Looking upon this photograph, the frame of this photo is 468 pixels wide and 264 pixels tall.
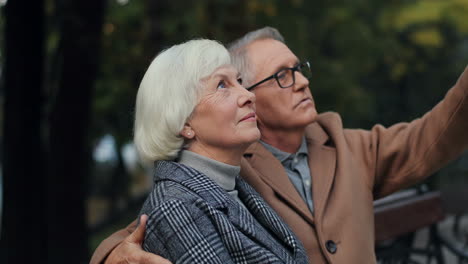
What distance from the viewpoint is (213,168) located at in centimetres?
258

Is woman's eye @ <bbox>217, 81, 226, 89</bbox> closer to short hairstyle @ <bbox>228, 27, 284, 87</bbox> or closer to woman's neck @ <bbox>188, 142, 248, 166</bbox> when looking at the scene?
woman's neck @ <bbox>188, 142, 248, 166</bbox>

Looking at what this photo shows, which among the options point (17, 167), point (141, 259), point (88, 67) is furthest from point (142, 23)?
point (141, 259)

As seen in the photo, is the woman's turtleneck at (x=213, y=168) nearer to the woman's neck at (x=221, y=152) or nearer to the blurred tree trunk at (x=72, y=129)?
the woman's neck at (x=221, y=152)

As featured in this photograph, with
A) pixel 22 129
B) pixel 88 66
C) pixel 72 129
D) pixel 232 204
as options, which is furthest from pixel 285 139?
pixel 72 129

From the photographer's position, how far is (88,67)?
7.79m

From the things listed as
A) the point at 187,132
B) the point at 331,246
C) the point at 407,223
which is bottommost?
the point at 407,223

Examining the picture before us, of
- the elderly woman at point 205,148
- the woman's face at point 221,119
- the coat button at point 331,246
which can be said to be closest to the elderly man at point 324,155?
the coat button at point 331,246

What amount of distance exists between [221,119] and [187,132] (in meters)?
0.14

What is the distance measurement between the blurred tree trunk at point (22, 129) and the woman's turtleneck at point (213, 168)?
4924mm

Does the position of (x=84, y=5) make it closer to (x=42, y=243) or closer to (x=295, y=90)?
(x=42, y=243)

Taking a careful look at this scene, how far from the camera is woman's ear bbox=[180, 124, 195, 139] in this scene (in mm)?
2586

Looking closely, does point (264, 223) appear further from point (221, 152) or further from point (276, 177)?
point (276, 177)

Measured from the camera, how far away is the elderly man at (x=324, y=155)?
3.05m

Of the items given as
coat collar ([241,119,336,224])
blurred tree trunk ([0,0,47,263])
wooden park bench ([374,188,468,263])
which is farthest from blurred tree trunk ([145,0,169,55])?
coat collar ([241,119,336,224])
